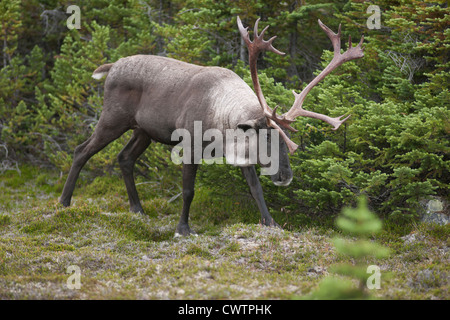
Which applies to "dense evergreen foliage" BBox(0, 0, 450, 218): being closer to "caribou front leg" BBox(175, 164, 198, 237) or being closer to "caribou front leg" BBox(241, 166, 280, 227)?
"caribou front leg" BBox(241, 166, 280, 227)

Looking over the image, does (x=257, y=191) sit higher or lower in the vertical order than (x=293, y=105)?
lower

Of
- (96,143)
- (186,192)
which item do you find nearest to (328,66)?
(186,192)

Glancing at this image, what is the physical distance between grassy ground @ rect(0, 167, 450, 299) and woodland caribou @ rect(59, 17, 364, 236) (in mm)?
589

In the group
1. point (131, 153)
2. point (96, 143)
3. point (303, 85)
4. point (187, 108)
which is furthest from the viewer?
point (303, 85)

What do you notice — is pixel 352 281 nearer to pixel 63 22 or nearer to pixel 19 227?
pixel 19 227

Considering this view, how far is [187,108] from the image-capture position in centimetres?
744

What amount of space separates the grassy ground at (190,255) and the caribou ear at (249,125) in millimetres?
1456

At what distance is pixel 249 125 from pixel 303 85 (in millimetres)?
3775

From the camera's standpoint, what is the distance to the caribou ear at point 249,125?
656 cm

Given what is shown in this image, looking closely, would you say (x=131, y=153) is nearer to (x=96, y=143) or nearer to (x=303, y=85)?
(x=96, y=143)

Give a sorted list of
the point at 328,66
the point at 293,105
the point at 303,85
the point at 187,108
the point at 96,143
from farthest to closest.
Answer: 1. the point at 303,85
2. the point at 96,143
3. the point at 187,108
4. the point at 328,66
5. the point at 293,105

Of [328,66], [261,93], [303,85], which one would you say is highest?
[303,85]

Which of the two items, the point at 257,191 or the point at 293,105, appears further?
the point at 257,191
